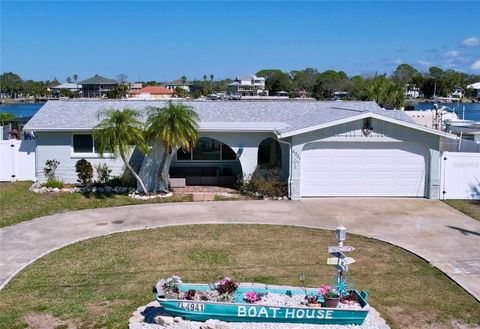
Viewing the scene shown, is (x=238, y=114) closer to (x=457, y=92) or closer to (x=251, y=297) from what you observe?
(x=251, y=297)

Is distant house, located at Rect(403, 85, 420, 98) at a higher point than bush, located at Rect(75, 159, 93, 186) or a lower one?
higher

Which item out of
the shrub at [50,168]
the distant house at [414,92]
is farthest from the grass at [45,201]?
the distant house at [414,92]

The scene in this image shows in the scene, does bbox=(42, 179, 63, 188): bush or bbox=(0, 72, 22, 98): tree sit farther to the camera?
bbox=(0, 72, 22, 98): tree

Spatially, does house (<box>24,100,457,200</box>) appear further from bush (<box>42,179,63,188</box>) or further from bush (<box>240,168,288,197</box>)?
bush (<box>42,179,63,188</box>)

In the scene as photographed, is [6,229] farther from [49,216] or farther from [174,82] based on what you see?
[174,82]

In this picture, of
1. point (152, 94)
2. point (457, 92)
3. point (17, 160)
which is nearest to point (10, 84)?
point (152, 94)

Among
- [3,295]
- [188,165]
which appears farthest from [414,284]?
[188,165]

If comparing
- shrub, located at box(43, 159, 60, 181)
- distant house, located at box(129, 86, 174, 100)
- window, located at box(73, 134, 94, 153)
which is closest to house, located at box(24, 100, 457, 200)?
window, located at box(73, 134, 94, 153)
